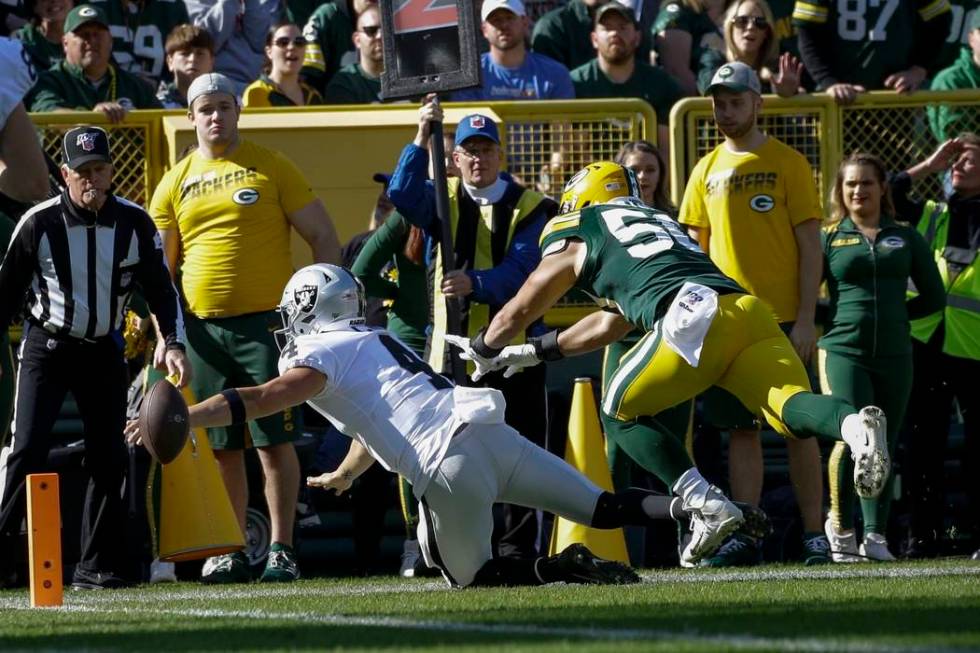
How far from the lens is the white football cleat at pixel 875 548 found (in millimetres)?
9062

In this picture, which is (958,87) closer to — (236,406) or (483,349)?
(483,349)

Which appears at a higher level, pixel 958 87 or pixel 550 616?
pixel 958 87

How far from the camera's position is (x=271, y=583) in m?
8.52

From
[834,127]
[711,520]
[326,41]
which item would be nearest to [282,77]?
[326,41]

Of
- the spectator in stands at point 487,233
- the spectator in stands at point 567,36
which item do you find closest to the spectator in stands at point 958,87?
the spectator in stands at point 567,36

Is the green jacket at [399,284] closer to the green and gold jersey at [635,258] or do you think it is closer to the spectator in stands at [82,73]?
the green and gold jersey at [635,258]

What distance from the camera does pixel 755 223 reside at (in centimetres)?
929

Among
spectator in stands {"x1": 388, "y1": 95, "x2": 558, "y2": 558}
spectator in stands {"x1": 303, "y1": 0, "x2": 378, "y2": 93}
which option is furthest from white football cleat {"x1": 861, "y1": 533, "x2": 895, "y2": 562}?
spectator in stands {"x1": 303, "y1": 0, "x2": 378, "y2": 93}

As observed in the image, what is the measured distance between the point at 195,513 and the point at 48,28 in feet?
12.6

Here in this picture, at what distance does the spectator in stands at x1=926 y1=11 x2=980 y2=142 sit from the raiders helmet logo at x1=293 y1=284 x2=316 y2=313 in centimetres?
485

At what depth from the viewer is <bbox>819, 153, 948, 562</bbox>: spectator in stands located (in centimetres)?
912

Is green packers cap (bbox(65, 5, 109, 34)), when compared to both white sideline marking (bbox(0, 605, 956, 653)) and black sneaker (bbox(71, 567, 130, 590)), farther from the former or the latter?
white sideline marking (bbox(0, 605, 956, 653))

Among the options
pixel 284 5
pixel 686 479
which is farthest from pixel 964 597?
pixel 284 5

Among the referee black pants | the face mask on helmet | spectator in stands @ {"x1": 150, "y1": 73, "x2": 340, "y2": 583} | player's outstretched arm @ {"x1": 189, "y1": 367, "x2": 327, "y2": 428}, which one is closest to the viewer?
player's outstretched arm @ {"x1": 189, "y1": 367, "x2": 327, "y2": 428}
